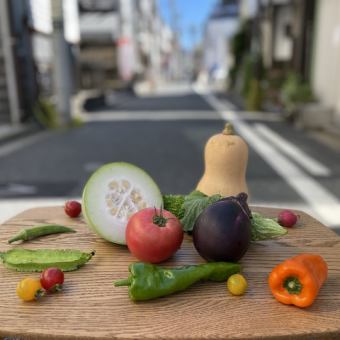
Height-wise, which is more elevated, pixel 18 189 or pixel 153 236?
pixel 153 236

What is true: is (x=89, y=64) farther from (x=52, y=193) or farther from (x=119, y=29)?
(x=52, y=193)

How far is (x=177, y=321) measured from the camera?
1.24 metres

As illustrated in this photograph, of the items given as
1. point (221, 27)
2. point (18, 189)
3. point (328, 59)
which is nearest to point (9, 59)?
point (18, 189)

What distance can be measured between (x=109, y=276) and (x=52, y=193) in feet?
13.0

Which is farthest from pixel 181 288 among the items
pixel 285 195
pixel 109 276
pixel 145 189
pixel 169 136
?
pixel 169 136

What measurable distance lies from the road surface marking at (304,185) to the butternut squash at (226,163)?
2343 mm

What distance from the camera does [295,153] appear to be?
7.64 m

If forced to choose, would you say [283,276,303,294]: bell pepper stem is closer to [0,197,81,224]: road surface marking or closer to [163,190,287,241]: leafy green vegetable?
[163,190,287,241]: leafy green vegetable

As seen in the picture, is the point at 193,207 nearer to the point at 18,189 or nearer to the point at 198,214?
the point at 198,214

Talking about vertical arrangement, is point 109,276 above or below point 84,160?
above

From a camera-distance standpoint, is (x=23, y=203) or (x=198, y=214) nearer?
(x=198, y=214)

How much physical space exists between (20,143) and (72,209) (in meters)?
7.49

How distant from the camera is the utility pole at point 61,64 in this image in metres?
10.4

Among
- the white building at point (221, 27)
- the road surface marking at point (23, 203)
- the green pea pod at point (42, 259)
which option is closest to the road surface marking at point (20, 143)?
the road surface marking at point (23, 203)
